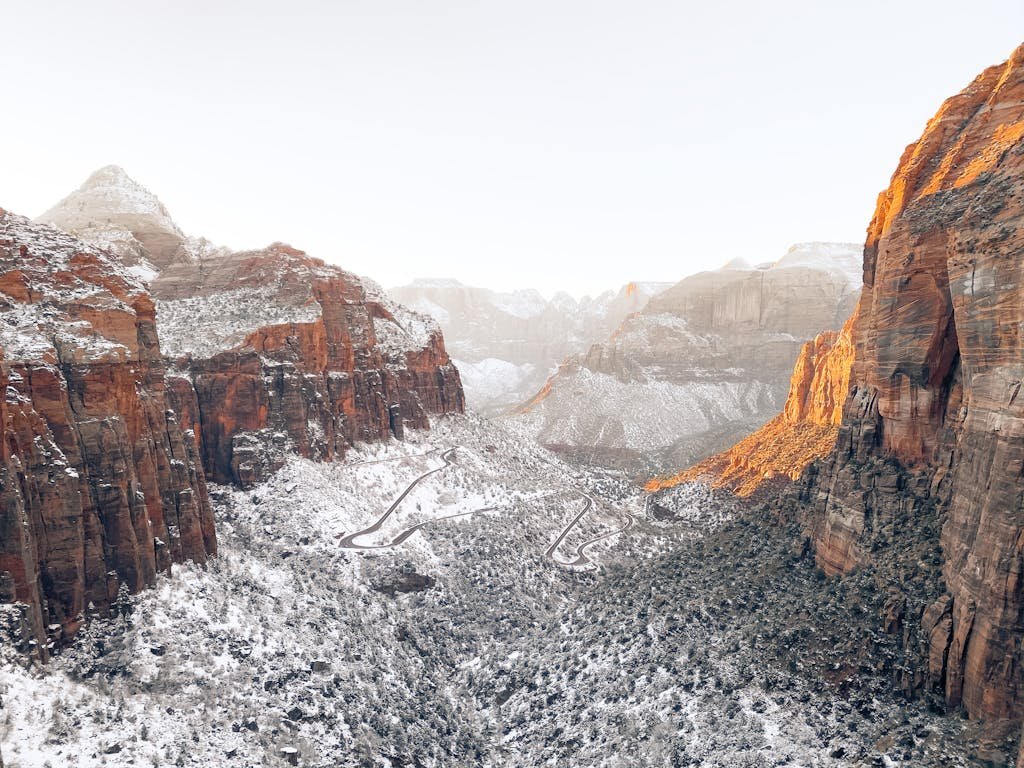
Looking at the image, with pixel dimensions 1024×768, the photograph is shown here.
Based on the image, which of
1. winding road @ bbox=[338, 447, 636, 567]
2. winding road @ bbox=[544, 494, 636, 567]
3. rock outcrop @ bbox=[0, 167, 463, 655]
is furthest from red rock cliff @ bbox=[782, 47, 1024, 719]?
rock outcrop @ bbox=[0, 167, 463, 655]

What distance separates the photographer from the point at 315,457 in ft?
178

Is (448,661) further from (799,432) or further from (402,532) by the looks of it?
(799,432)

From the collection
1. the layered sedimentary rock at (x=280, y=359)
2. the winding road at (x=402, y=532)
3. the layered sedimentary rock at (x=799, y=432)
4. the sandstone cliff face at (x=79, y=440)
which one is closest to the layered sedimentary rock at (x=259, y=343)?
the layered sedimentary rock at (x=280, y=359)

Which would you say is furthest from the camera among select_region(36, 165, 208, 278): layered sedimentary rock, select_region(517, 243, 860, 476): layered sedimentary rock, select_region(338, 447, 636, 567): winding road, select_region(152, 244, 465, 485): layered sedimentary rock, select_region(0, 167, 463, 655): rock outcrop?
select_region(517, 243, 860, 476): layered sedimentary rock

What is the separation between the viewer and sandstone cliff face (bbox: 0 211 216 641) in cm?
2366

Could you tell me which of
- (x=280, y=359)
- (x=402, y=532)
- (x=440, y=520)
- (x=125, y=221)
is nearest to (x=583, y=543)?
(x=440, y=520)

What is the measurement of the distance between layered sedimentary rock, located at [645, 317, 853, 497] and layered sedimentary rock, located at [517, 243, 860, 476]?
38.6 m

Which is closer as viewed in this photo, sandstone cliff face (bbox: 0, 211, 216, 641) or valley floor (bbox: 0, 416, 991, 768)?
valley floor (bbox: 0, 416, 991, 768)

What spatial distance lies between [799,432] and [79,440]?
62115 millimetres

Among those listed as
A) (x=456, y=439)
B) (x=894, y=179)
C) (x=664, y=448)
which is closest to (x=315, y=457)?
(x=456, y=439)

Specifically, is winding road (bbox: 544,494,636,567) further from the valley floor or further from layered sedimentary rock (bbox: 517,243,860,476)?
layered sedimentary rock (bbox: 517,243,860,476)

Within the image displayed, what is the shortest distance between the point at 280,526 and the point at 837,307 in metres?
155

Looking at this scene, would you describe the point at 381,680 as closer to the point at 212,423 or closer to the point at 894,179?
the point at 212,423

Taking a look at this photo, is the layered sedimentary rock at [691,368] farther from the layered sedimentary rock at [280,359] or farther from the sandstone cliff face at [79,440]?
the sandstone cliff face at [79,440]
